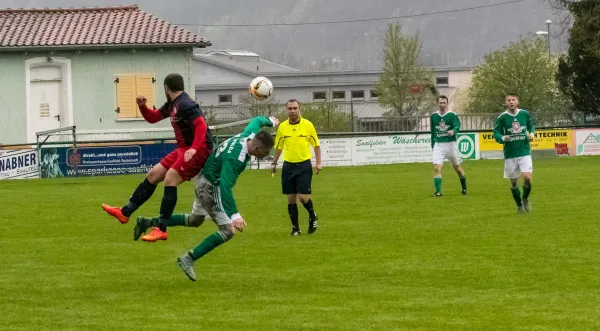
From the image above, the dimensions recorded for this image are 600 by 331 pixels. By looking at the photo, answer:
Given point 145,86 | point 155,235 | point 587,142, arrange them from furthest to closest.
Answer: point 587,142 < point 145,86 < point 155,235

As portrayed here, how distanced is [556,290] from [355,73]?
88.7m

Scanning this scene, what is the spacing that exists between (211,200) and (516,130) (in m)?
8.83

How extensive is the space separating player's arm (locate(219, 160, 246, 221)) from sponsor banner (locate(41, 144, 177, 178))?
26490mm

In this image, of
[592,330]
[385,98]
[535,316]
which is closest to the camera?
[592,330]

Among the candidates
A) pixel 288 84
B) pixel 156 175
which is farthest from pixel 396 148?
pixel 288 84

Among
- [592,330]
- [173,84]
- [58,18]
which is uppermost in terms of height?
[58,18]

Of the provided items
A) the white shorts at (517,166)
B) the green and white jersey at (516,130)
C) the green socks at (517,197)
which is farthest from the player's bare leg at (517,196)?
the green and white jersey at (516,130)

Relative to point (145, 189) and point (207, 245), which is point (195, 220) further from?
point (207, 245)

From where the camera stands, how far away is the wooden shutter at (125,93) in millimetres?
42969

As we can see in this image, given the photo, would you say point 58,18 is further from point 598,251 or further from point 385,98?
point 385,98

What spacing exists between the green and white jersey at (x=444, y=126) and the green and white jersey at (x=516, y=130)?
5043 mm

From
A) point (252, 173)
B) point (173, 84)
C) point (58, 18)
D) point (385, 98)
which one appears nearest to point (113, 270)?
point (173, 84)

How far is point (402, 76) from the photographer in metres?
84.2

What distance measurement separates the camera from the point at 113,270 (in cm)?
1304
